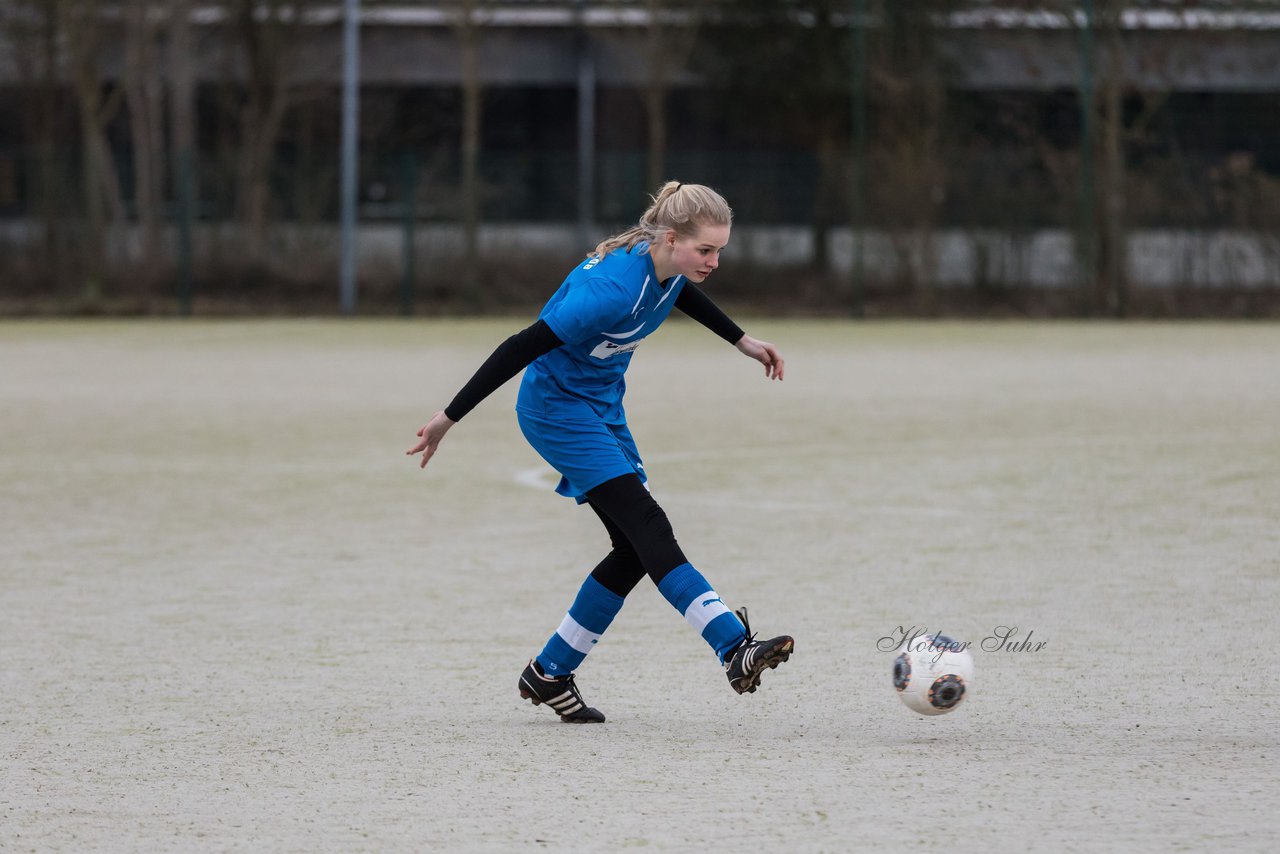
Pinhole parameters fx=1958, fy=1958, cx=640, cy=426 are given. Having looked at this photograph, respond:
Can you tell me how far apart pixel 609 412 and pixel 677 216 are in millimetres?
590

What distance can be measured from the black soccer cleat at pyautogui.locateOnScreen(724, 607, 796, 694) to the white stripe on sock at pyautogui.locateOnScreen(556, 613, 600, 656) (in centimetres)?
56

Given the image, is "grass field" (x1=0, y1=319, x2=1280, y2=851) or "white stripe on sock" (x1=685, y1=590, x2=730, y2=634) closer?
"grass field" (x1=0, y1=319, x2=1280, y2=851)

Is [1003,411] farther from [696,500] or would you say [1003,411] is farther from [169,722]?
[169,722]

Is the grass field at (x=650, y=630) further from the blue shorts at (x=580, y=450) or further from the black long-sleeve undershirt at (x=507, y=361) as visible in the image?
the black long-sleeve undershirt at (x=507, y=361)

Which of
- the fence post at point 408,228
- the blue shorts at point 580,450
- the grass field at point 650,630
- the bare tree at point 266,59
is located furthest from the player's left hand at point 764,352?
the bare tree at point 266,59

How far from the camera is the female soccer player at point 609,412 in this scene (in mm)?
4930

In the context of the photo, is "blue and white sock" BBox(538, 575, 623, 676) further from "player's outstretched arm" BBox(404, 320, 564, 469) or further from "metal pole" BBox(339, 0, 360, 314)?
"metal pole" BBox(339, 0, 360, 314)

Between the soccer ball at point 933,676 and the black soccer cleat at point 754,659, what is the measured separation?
0.40m

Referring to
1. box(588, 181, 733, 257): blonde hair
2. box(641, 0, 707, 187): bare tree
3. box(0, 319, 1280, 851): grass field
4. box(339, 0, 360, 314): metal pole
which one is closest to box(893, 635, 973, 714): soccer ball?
box(0, 319, 1280, 851): grass field

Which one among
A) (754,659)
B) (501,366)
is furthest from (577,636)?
(501,366)

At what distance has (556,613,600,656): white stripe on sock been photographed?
5.25m

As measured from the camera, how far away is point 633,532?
506 cm

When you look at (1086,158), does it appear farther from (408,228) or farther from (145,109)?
(145,109)

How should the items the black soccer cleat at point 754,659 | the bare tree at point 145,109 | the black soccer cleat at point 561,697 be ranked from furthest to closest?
the bare tree at point 145,109, the black soccer cleat at point 561,697, the black soccer cleat at point 754,659
